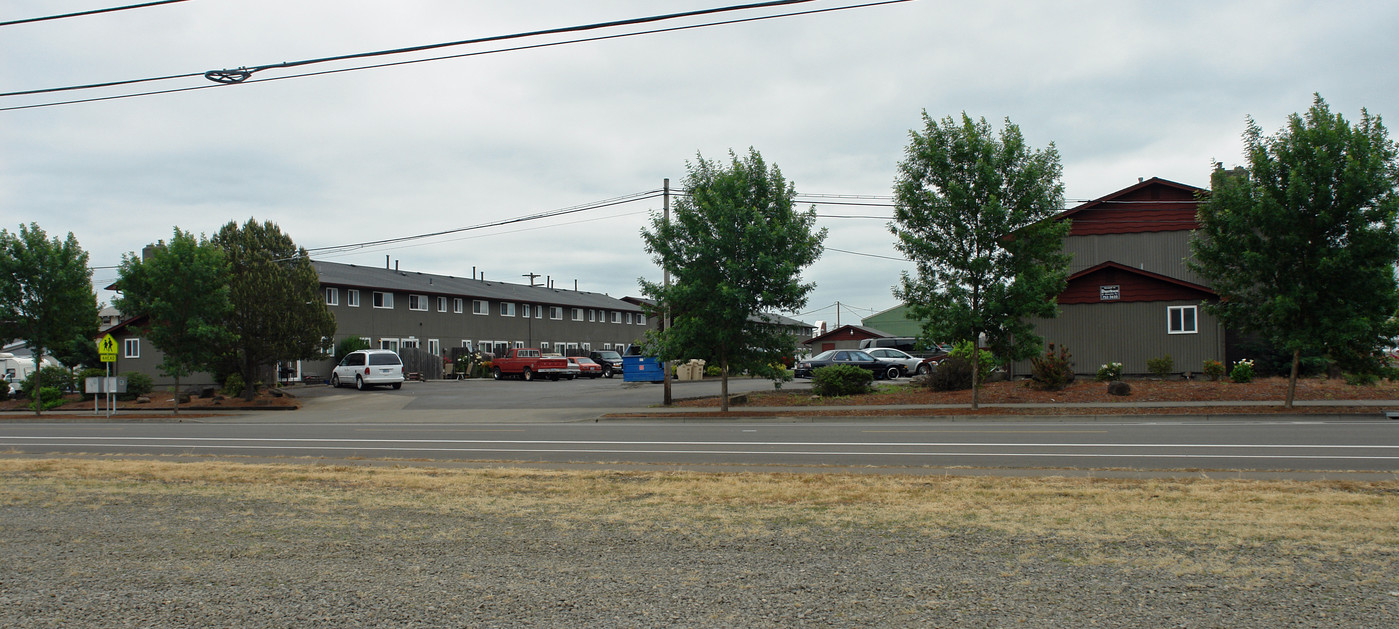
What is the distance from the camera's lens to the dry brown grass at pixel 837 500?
638 centimetres

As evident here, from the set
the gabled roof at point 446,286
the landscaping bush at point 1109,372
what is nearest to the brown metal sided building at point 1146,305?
the landscaping bush at point 1109,372

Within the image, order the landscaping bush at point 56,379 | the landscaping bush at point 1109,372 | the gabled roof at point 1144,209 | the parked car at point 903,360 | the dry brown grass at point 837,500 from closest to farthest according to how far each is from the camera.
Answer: the dry brown grass at point 837,500, the landscaping bush at point 1109,372, the gabled roof at point 1144,209, the landscaping bush at point 56,379, the parked car at point 903,360

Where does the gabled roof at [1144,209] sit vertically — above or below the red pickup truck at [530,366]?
above

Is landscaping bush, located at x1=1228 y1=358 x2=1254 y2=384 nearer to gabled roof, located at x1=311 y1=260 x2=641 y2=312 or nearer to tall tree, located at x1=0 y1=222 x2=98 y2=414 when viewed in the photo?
gabled roof, located at x1=311 y1=260 x2=641 y2=312

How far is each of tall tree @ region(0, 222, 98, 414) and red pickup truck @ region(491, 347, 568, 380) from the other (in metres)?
19.4

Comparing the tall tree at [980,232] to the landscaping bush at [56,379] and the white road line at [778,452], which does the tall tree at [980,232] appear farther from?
the landscaping bush at [56,379]

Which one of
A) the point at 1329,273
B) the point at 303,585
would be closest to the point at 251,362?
the point at 303,585

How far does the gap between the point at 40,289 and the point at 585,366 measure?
24.3m

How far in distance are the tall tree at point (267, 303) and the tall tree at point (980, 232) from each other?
22.3m

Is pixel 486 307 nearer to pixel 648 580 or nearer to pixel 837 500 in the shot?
pixel 837 500

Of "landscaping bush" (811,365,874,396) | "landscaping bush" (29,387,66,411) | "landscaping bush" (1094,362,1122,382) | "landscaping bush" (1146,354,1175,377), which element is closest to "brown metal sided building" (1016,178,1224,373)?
"landscaping bush" (1146,354,1175,377)

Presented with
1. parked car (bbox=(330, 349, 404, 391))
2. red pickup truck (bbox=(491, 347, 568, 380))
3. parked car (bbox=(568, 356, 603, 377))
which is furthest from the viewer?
parked car (bbox=(568, 356, 603, 377))

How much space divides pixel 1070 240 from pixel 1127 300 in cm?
497

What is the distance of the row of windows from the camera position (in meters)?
48.3
